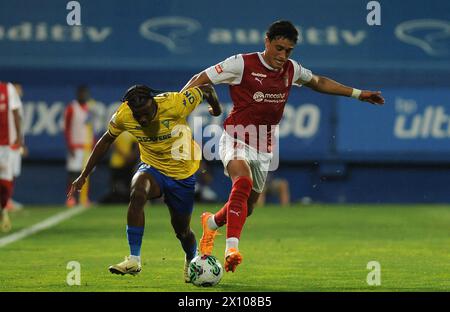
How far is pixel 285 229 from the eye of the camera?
609 inches

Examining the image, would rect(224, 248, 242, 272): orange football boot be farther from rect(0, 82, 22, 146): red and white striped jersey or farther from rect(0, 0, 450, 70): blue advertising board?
rect(0, 0, 450, 70): blue advertising board

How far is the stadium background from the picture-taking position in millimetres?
21266

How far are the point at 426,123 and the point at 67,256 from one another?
35.9 ft

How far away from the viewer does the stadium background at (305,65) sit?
2127 cm

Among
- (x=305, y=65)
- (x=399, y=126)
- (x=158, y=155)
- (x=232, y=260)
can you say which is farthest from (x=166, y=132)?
(x=399, y=126)

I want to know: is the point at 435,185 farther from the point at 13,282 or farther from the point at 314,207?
the point at 13,282

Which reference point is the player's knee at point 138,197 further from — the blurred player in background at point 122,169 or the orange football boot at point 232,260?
the blurred player in background at point 122,169

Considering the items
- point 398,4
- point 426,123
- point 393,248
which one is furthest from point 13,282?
point 398,4

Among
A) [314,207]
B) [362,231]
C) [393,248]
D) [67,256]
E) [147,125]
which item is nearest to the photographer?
[147,125]

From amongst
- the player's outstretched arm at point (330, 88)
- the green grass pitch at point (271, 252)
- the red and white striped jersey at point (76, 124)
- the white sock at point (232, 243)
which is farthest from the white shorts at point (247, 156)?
the red and white striped jersey at point (76, 124)

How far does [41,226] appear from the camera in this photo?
16.0m

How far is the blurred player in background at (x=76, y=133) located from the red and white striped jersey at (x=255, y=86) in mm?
10783

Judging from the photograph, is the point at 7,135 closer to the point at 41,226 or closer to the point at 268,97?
the point at 41,226

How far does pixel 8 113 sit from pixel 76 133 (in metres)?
5.83
